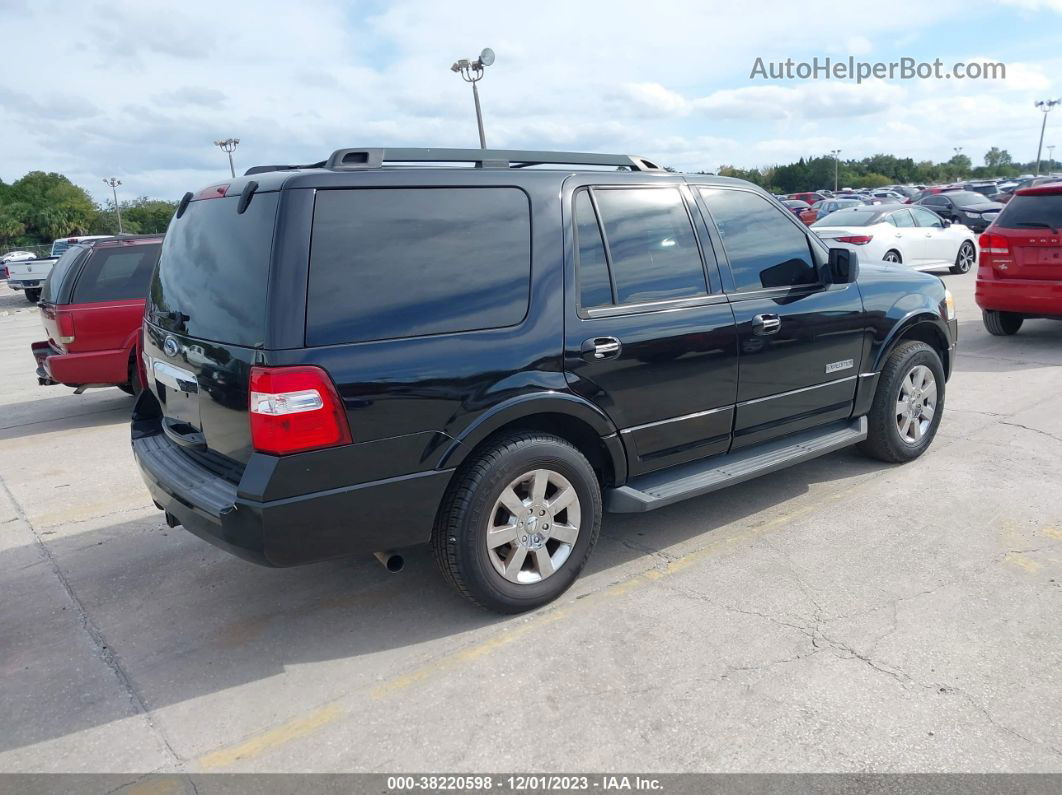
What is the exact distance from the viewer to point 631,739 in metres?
2.83

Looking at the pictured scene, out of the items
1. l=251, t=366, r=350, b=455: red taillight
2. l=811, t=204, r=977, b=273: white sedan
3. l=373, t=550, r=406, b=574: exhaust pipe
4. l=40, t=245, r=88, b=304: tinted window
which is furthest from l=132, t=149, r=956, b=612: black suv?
l=811, t=204, r=977, b=273: white sedan

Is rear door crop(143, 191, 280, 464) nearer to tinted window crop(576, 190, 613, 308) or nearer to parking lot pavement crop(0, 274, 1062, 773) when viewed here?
parking lot pavement crop(0, 274, 1062, 773)

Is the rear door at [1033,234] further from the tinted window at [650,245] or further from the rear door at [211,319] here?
the rear door at [211,319]

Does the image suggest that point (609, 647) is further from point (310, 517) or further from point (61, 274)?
point (61, 274)

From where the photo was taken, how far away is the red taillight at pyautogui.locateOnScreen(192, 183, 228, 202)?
3596 mm

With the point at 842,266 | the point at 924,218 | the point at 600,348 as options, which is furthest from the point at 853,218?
the point at 600,348

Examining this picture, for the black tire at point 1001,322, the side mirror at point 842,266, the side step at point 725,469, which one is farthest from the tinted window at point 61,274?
the black tire at point 1001,322

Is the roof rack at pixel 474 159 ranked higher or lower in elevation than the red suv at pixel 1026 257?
higher

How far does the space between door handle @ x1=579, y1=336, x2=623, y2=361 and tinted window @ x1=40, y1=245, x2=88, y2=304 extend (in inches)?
238

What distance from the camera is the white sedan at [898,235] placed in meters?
14.0

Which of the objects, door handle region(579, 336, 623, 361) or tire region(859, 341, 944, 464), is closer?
door handle region(579, 336, 623, 361)

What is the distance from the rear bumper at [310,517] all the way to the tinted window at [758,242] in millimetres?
2095

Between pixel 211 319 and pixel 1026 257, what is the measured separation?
871 cm

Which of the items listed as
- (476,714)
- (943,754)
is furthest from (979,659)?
(476,714)
